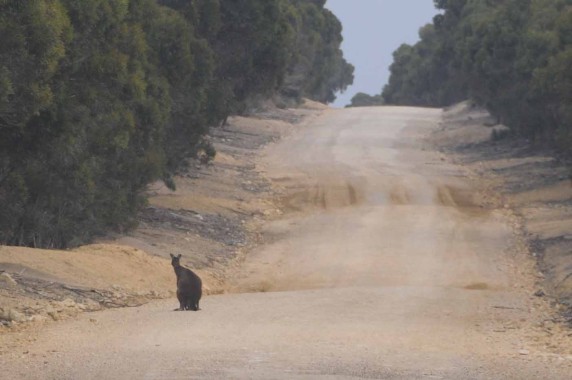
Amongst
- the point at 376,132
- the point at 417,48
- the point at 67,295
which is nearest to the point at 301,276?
the point at 67,295

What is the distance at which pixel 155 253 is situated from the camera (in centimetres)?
2480

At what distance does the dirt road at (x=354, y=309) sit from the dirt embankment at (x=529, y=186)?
552mm

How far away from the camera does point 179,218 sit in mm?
30188

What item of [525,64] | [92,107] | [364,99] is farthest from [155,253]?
[364,99]

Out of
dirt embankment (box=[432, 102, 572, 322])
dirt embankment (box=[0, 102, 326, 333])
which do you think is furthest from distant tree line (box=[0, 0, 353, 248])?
dirt embankment (box=[432, 102, 572, 322])

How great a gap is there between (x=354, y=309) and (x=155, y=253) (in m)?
7.76

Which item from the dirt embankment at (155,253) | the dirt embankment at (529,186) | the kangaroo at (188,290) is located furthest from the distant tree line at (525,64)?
the kangaroo at (188,290)

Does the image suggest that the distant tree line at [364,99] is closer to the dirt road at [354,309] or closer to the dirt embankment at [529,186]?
the dirt embankment at [529,186]

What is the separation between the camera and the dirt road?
40.5 feet

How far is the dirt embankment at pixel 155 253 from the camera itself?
17.3 metres

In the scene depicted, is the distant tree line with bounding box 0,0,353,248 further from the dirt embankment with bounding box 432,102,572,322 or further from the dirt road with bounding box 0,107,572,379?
the dirt embankment with bounding box 432,102,572,322

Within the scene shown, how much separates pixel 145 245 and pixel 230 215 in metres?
7.14

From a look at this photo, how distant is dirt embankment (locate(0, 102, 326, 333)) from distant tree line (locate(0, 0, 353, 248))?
107cm

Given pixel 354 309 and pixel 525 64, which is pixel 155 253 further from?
pixel 525 64
